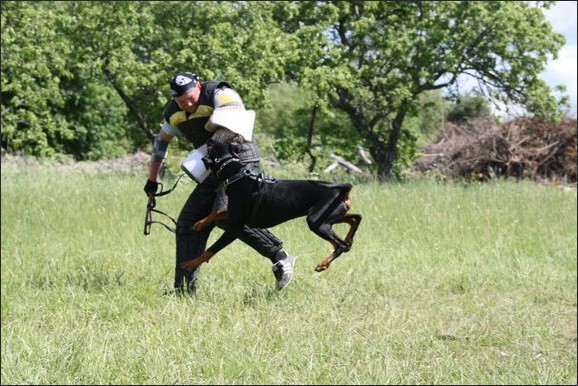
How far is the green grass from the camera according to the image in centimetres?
447

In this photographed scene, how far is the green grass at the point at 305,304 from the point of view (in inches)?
176

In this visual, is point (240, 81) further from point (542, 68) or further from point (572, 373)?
point (572, 373)

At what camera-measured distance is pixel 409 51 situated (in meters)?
22.5

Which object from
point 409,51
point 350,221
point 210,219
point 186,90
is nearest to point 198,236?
point 210,219

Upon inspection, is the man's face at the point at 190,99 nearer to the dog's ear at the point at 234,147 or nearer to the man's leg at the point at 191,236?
the dog's ear at the point at 234,147

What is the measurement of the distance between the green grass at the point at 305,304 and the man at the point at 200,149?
0.32 m

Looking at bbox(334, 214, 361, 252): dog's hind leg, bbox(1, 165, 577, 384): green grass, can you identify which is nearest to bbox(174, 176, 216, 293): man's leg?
bbox(1, 165, 577, 384): green grass

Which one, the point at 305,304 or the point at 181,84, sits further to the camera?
the point at 305,304

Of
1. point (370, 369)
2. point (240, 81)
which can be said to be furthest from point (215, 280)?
point (240, 81)

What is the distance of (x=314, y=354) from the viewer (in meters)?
4.76

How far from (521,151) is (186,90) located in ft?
60.4

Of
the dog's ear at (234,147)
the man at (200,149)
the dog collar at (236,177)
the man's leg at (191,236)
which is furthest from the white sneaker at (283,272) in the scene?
the dog's ear at (234,147)

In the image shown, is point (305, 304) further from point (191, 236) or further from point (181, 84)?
point (181, 84)

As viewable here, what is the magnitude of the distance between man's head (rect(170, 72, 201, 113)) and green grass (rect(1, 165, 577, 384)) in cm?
149
